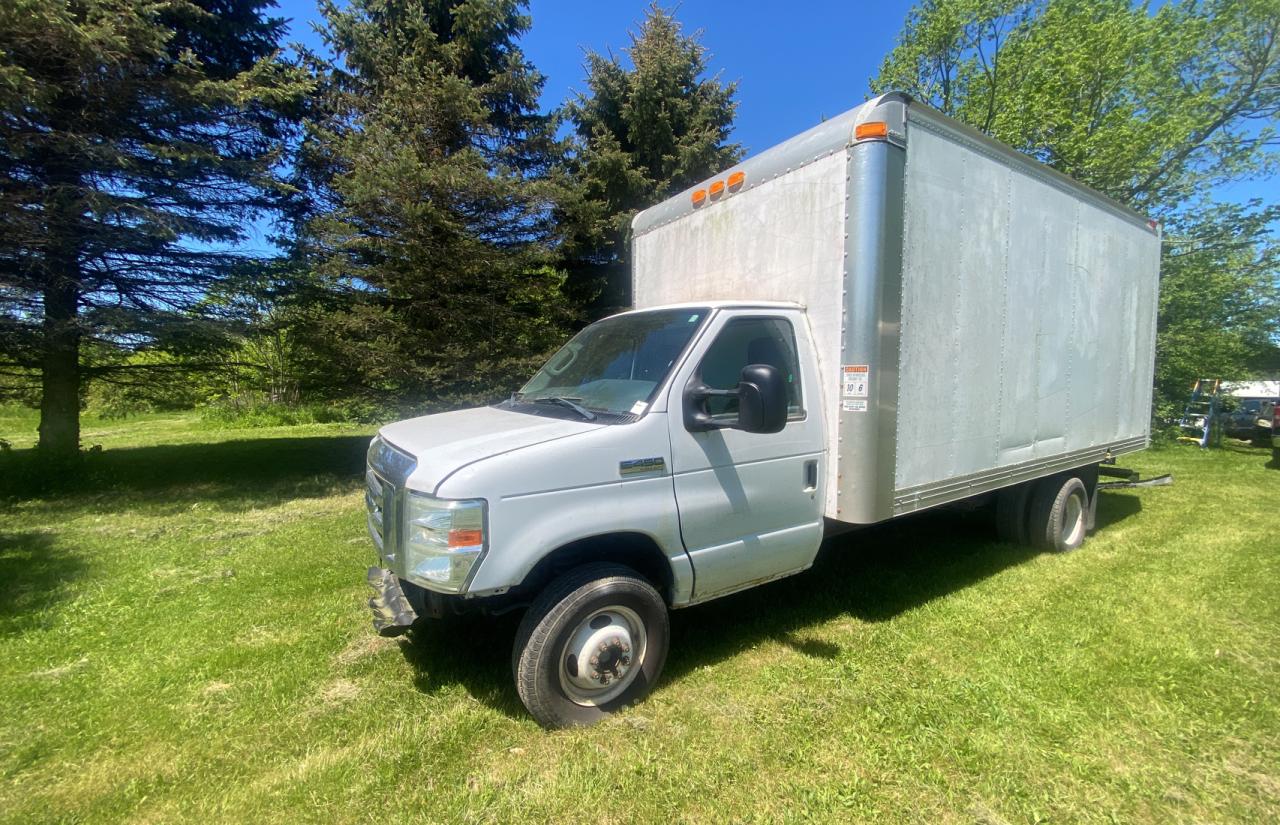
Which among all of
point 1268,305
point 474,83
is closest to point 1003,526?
point 474,83

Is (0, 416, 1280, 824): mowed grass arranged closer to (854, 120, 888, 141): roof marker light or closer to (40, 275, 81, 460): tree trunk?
(854, 120, 888, 141): roof marker light

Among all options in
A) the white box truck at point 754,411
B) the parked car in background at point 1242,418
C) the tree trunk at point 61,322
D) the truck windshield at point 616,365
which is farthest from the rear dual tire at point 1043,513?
the parked car in background at point 1242,418

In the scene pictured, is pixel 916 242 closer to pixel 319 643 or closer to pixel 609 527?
pixel 609 527

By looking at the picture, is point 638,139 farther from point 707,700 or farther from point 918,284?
point 707,700

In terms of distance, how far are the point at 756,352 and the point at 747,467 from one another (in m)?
0.74

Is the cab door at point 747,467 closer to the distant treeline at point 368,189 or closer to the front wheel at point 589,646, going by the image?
the front wheel at point 589,646

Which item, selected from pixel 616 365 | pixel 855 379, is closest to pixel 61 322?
pixel 616 365

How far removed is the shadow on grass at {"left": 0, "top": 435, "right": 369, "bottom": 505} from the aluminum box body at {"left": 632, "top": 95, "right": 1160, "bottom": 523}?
24.0 ft

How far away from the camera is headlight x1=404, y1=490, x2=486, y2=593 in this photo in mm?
2555

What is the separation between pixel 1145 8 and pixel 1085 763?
2226cm

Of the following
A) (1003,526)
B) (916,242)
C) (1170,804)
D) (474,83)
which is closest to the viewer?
(1170,804)

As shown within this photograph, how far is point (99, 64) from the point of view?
7586mm

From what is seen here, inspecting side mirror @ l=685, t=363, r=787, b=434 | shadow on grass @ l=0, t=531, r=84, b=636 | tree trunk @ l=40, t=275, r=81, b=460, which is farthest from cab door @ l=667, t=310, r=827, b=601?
tree trunk @ l=40, t=275, r=81, b=460

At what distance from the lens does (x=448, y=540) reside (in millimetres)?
2562
